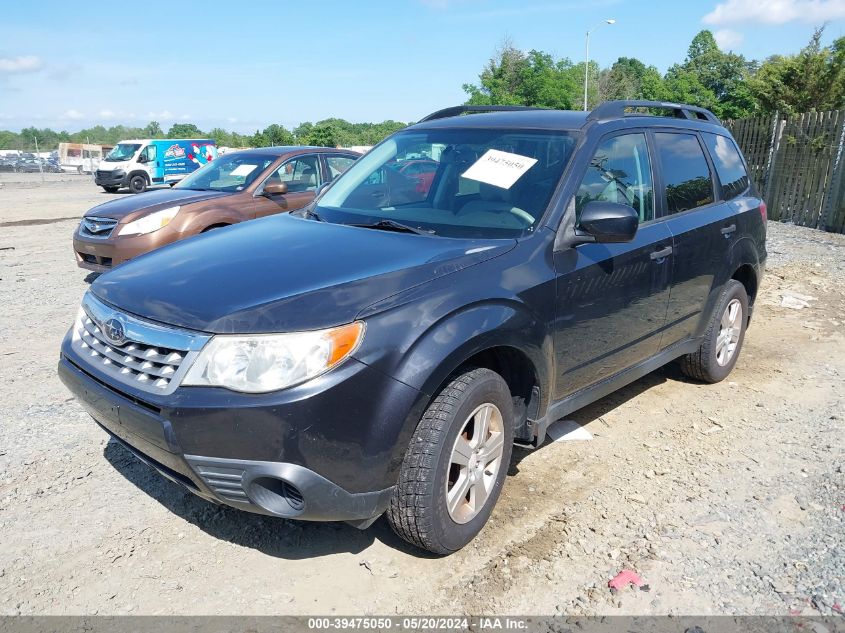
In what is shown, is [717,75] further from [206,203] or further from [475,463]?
[475,463]

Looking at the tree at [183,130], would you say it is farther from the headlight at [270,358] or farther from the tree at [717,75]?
the headlight at [270,358]

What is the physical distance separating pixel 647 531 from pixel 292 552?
5.33ft

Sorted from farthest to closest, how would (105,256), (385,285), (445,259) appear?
(105,256) < (445,259) < (385,285)

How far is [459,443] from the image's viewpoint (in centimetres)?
279

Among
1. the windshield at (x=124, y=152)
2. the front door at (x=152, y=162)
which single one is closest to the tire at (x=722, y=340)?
the front door at (x=152, y=162)

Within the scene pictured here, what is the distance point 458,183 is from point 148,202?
16.8ft

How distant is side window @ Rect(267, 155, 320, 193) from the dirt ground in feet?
13.4

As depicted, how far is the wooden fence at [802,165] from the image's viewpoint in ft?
39.9

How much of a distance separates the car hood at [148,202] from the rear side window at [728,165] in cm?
523

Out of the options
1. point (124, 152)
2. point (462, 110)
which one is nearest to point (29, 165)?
point (124, 152)

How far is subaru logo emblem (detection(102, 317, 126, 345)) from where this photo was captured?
270 centimetres

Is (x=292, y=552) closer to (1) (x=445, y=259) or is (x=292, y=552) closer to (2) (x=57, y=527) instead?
(2) (x=57, y=527)

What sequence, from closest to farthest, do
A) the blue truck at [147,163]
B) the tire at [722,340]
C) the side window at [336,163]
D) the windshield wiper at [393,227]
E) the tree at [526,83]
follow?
1. the windshield wiper at [393,227]
2. the tire at [722,340]
3. the side window at [336,163]
4. the blue truck at [147,163]
5. the tree at [526,83]

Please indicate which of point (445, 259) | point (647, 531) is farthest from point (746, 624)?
point (445, 259)
